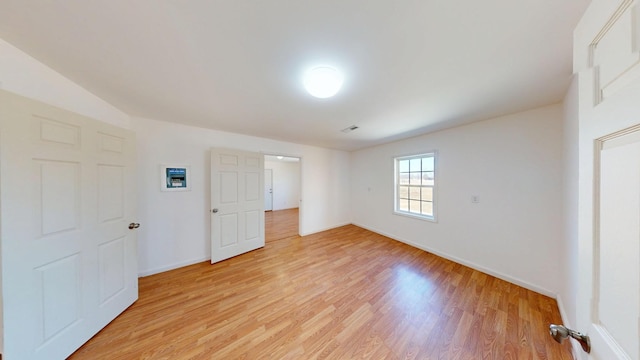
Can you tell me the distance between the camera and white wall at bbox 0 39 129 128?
121cm

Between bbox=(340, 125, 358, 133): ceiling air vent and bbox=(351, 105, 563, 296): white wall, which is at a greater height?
bbox=(340, 125, 358, 133): ceiling air vent

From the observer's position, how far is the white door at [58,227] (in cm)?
112

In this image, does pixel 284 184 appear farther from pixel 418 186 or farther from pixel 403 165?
pixel 418 186

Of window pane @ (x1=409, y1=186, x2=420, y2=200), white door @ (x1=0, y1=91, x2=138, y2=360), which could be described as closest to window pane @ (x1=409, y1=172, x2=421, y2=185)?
window pane @ (x1=409, y1=186, x2=420, y2=200)

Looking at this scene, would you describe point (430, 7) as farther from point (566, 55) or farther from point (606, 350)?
point (606, 350)

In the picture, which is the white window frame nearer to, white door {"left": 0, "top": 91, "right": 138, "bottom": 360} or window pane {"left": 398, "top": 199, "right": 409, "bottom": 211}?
window pane {"left": 398, "top": 199, "right": 409, "bottom": 211}

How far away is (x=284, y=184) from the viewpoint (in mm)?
7453

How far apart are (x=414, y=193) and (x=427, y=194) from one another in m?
0.26

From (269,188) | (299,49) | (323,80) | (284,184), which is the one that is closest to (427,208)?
(323,80)

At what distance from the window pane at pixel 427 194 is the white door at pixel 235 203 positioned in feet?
10.3

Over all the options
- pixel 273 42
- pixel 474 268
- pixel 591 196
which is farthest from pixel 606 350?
pixel 474 268

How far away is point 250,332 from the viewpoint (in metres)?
1.62

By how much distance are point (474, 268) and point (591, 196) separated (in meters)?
2.90

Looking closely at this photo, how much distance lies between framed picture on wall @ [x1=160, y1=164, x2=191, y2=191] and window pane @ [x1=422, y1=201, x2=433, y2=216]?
13.6ft
